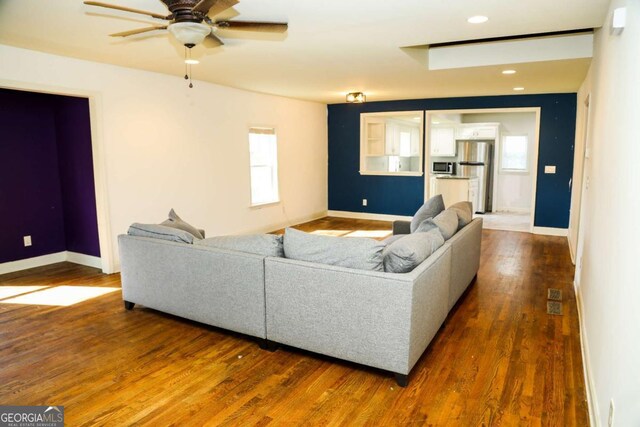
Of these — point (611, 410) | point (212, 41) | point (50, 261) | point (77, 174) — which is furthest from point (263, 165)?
point (611, 410)

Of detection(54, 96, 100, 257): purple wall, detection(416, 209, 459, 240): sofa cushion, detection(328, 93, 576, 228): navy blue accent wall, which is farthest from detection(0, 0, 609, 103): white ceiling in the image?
detection(416, 209, 459, 240): sofa cushion

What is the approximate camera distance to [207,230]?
20.1ft

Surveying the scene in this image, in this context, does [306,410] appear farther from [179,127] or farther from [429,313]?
[179,127]

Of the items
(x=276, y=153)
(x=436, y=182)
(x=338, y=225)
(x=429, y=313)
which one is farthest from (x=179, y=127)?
(x=436, y=182)

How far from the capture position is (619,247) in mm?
1839

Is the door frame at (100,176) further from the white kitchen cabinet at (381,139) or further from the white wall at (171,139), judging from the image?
the white kitchen cabinet at (381,139)

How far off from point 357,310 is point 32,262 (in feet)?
15.0

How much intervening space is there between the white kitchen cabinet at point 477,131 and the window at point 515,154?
371 millimetres

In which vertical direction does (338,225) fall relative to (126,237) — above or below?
below

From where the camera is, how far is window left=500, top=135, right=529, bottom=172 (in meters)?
9.48

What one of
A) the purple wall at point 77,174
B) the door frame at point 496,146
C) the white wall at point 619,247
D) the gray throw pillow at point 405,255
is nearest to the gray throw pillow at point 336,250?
the gray throw pillow at point 405,255

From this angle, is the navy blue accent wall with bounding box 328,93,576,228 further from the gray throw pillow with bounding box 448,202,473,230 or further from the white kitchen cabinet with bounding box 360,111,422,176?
the gray throw pillow with bounding box 448,202,473,230

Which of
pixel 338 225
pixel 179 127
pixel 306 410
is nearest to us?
pixel 306 410

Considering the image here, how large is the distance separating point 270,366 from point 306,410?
544 millimetres
